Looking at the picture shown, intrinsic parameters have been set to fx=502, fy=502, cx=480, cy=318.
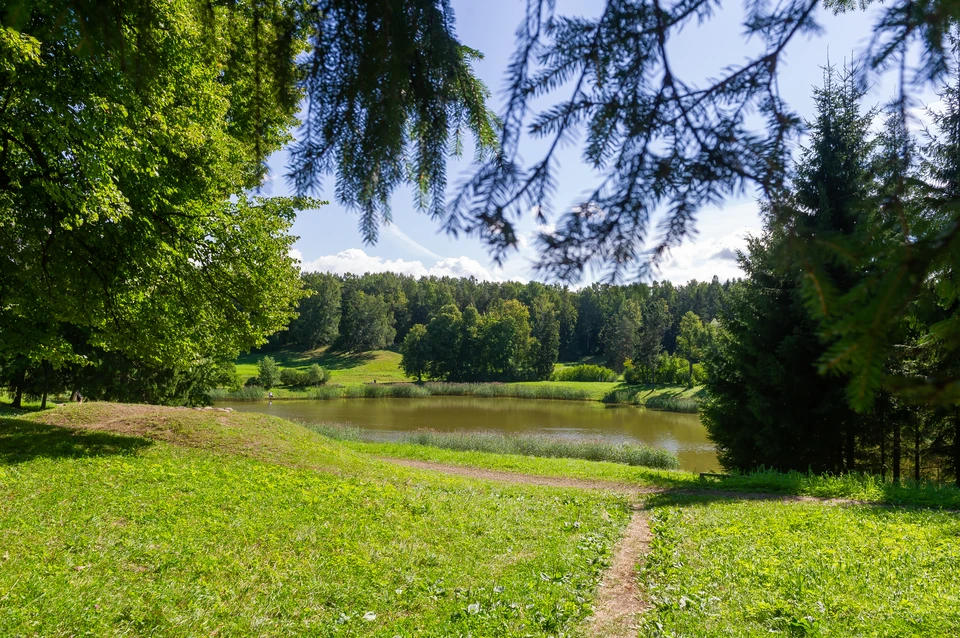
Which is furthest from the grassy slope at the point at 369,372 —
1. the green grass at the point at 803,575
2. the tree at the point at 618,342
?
the green grass at the point at 803,575

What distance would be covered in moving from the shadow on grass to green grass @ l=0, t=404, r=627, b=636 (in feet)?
0.18

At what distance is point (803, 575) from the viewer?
5137 millimetres

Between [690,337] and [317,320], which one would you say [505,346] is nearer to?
[690,337]

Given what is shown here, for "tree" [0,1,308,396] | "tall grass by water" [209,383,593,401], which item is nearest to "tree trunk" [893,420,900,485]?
"tree" [0,1,308,396]

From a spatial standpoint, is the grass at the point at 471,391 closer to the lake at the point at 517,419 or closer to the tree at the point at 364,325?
the lake at the point at 517,419

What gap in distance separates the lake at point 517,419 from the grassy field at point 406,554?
1236cm

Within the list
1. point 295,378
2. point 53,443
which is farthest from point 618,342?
point 53,443

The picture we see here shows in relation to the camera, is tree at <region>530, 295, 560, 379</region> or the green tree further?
tree at <region>530, 295, 560, 379</region>

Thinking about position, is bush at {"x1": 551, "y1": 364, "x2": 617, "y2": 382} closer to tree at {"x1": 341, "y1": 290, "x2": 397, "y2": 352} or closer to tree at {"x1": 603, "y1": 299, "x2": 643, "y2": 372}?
tree at {"x1": 603, "y1": 299, "x2": 643, "y2": 372}

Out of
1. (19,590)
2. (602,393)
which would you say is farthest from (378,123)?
(602,393)

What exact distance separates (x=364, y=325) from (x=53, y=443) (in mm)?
68002

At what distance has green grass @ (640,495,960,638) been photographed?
13.5 feet

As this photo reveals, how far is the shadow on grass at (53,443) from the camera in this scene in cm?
904

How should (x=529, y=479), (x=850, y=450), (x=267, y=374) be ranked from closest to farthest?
(x=529, y=479), (x=850, y=450), (x=267, y=374)
